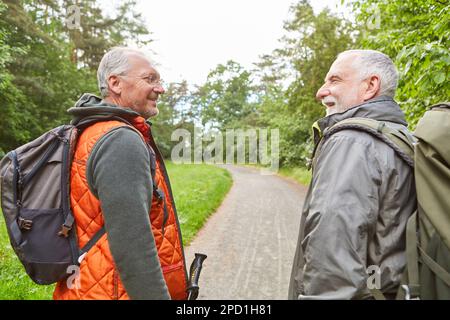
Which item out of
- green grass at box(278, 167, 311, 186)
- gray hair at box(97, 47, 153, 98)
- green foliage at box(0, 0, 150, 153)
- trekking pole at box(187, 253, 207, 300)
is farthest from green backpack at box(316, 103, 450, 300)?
green grass at box(278, 167, 311, 186)

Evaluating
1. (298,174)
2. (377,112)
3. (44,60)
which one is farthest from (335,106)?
(44,60)

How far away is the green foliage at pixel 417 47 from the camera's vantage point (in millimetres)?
3688

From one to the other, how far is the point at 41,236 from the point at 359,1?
6.88m

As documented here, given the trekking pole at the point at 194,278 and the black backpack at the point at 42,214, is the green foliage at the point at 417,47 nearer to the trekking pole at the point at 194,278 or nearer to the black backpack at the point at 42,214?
the trekking pole at the point at 194,278

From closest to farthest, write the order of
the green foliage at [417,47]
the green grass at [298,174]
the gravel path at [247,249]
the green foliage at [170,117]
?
the green foliage at [417,47]
the gravel path at [247,249]
the green grass at [298,174]
the green foliage at [170,117]

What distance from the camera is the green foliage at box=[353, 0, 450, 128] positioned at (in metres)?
3.69

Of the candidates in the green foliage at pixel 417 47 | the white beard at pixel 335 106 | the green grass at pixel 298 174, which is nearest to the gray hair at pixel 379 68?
the white beard at pixel 335 106

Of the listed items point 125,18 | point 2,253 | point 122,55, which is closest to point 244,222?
point 2,253

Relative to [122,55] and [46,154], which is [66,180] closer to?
[46,154]

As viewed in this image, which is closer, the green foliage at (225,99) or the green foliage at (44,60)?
the green foliage at (44,60)

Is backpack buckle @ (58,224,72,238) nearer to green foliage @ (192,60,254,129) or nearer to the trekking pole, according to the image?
the trekking pole

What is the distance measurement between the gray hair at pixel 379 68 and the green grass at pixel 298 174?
1441 cm

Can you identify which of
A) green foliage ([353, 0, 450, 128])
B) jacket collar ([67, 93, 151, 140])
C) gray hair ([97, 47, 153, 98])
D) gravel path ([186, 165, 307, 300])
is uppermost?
green foliage ([353, 0, 450, 128])

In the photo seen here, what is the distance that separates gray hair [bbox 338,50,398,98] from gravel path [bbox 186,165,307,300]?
132 inches
